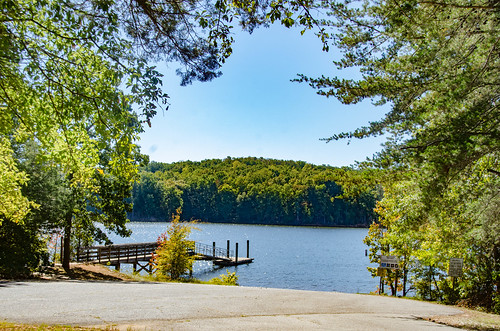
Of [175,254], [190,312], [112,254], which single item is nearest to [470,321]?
[190,312]

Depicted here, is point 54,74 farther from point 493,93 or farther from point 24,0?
point 493,93

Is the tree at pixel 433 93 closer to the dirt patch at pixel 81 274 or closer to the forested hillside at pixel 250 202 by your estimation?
the dirt patch at pixel 81 274

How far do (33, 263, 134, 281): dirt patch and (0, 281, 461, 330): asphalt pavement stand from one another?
255 inches

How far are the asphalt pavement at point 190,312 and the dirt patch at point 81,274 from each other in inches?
255

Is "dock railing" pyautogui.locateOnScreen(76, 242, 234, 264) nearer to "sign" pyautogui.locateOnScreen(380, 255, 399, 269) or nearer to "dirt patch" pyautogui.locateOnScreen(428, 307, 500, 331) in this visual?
"sign" pyautogui.locateOnScreen(380, 255, 399, 269)

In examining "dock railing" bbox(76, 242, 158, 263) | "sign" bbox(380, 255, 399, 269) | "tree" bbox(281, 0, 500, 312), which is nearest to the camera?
"tree" bbox(281, 0, 500, 312)

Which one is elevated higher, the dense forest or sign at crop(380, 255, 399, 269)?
the dense forest

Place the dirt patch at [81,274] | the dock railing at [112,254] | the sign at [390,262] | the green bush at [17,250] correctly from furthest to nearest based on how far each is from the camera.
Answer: the dock railing at [112,254] < the sign at [390,262] < the dirt patch at [81,274] < the green bush at [17,250]

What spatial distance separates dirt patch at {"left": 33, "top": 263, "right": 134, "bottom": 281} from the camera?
17719mm

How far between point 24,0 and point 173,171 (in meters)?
191

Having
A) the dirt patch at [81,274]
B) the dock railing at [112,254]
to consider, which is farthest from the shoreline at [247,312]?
the dock railing at [112,254]

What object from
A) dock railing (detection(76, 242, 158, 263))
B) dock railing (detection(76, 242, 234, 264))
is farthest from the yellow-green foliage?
dock railing (detection(76, 242, 158, 263))

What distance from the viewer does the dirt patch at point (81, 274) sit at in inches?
698

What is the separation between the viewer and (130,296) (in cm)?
1077
